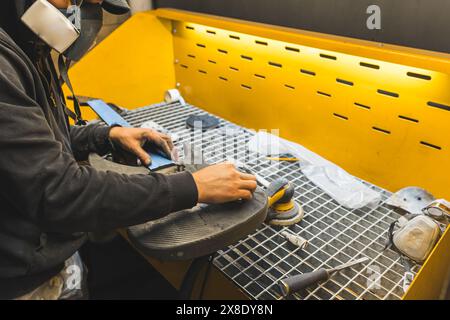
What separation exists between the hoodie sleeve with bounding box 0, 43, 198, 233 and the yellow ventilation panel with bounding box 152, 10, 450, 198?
66cm

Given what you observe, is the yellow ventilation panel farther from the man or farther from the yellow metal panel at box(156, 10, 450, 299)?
the man

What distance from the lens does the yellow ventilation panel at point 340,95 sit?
896 mm

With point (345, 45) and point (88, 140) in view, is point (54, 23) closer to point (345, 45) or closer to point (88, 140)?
point (88, 140)

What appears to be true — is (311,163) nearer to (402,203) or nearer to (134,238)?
(402,203)

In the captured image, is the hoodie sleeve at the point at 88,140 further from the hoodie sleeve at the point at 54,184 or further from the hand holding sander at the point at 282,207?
the hand holding sander at the point at 282,207

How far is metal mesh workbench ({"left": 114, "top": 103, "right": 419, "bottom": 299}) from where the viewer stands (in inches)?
28.1

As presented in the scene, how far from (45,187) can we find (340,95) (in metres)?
0.88

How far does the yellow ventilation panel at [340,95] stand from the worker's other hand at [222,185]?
1.59ft

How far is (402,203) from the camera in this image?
3.10ft

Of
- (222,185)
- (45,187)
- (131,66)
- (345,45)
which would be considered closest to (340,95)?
(345,45)

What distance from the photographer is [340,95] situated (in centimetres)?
108

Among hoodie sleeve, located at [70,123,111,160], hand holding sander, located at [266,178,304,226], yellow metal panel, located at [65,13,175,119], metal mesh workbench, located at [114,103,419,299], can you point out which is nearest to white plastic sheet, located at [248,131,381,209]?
metal mesh workbench, located at [114,103,419,299]

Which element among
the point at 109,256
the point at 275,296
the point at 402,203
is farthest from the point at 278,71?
the point at 109,256

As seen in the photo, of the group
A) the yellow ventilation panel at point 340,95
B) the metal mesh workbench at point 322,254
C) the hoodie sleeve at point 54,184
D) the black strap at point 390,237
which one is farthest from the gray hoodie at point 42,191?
the yellow ventilation panel at point 340,95
